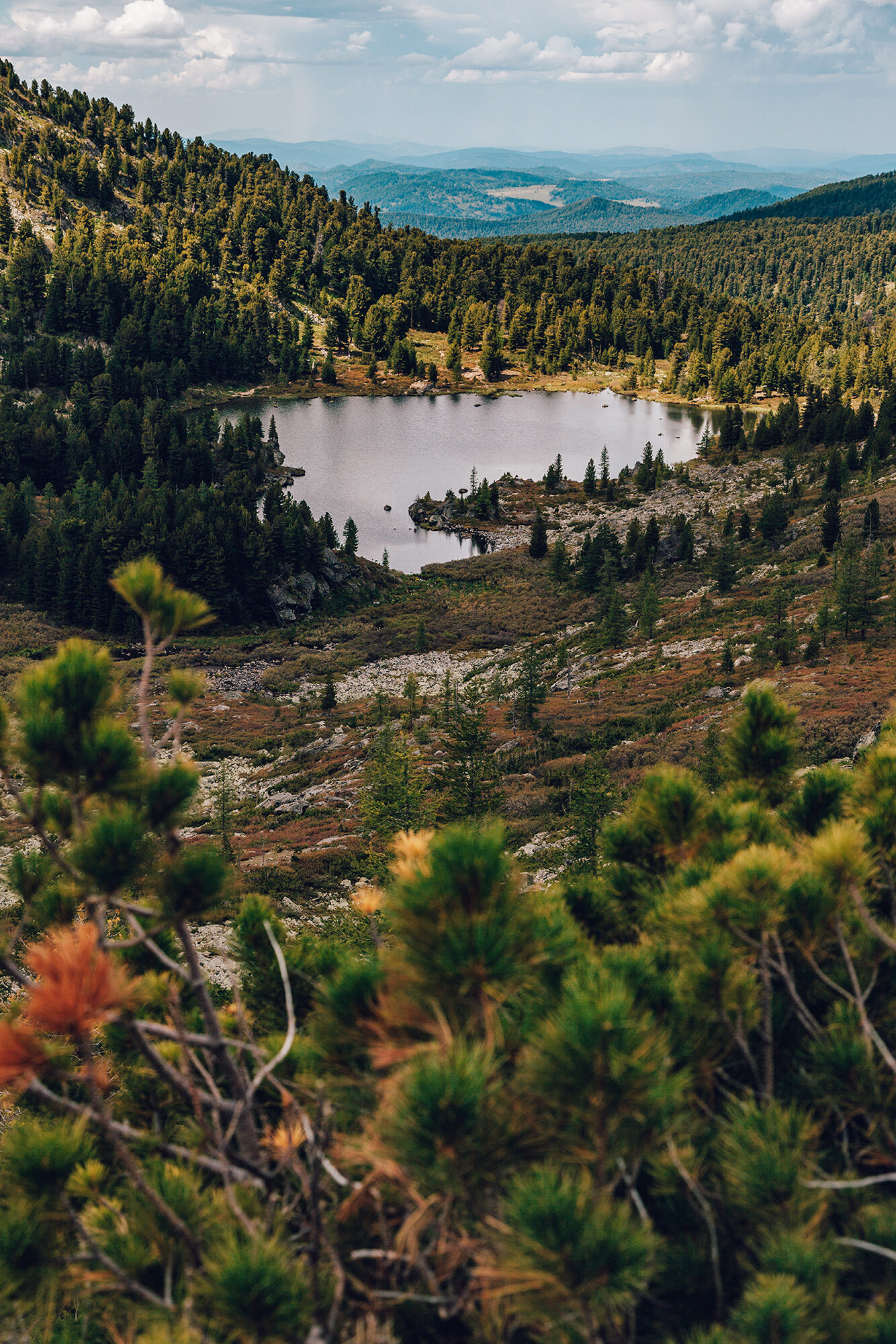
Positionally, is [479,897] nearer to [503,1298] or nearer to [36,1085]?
[503,1298]

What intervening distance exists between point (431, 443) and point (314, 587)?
158ft

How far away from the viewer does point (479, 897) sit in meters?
2.39

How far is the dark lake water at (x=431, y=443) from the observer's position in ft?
257

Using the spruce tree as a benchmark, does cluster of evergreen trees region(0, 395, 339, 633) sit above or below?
below

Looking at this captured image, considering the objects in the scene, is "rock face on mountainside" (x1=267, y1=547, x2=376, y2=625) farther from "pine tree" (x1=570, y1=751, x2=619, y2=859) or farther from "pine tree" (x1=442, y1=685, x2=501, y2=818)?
"pine tree" (x1=570, y1=751, x2=619, y2=859)

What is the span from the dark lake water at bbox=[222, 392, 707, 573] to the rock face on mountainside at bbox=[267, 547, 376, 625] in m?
7.78

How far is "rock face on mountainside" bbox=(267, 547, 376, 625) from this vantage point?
5822 cm

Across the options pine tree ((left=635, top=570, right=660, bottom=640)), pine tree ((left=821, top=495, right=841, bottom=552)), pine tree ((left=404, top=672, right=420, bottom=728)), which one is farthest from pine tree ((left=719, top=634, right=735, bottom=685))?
pine tree ((left=821, top=495, right=841, bottom=552))

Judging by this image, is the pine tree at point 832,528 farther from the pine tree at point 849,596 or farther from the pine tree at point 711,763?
the pine tree at point 711,763

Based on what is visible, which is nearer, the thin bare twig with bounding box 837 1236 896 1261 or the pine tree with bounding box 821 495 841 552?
the thin bare twig with bounding box 837 1236 896 1261

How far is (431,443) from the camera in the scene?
10188 centimetres

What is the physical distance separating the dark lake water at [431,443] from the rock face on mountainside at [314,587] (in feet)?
25.5

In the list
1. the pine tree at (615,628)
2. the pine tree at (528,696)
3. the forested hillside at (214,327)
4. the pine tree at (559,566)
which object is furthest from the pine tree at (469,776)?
the pine tree at (559,566)

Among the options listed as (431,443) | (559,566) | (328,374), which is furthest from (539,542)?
(328,374)
